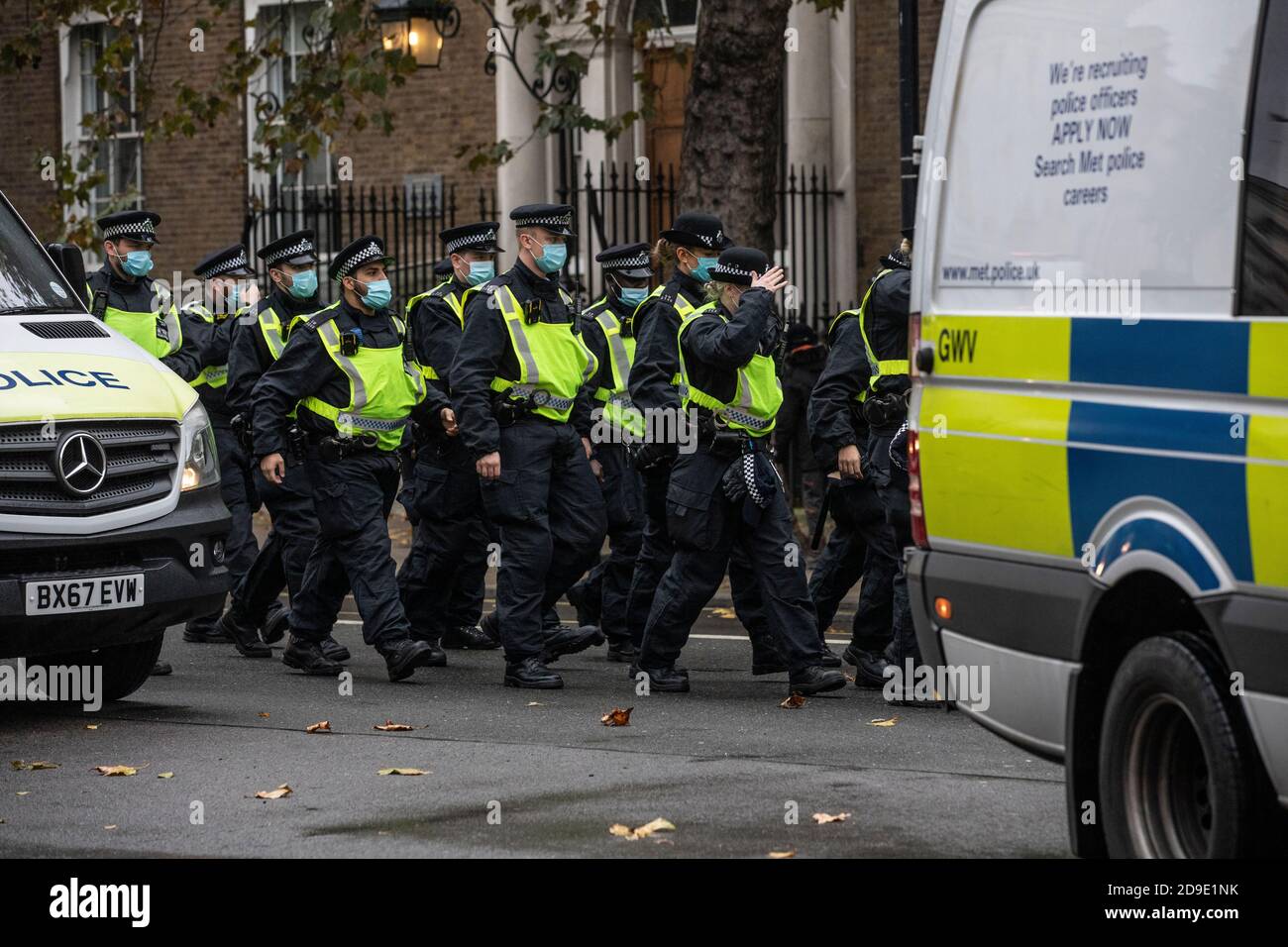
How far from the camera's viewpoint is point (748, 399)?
9.47 m

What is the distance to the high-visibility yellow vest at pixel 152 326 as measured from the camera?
12.0 meters

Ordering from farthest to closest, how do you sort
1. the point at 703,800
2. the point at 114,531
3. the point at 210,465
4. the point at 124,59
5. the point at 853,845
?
the point at 124,59 < the point at 210,465 < the point at 114,531 < the point at 703,800 < the point at 853,845

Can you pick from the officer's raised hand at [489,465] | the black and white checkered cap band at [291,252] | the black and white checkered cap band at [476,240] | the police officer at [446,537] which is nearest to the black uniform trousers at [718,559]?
A: the officer's raised hand at [489,465]

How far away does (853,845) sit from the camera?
20.6ft

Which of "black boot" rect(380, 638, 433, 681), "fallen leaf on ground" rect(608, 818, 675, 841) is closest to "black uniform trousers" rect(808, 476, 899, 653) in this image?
"black boot" rect(380, 638, 433, 681)

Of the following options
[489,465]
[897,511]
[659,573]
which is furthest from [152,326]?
[897,511]

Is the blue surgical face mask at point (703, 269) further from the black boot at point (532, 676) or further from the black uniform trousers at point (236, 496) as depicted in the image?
the black uniform trousers at point (236, 496)

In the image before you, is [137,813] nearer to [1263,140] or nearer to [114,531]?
[114,531]

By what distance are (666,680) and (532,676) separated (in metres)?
0.60

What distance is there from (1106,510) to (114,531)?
4.21 m

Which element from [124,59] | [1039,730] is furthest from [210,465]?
[124,59]

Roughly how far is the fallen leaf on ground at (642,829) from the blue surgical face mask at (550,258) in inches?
153

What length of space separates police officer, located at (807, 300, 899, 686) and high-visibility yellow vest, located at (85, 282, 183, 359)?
3.94m

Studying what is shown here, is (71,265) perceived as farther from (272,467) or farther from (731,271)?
(731,271)
